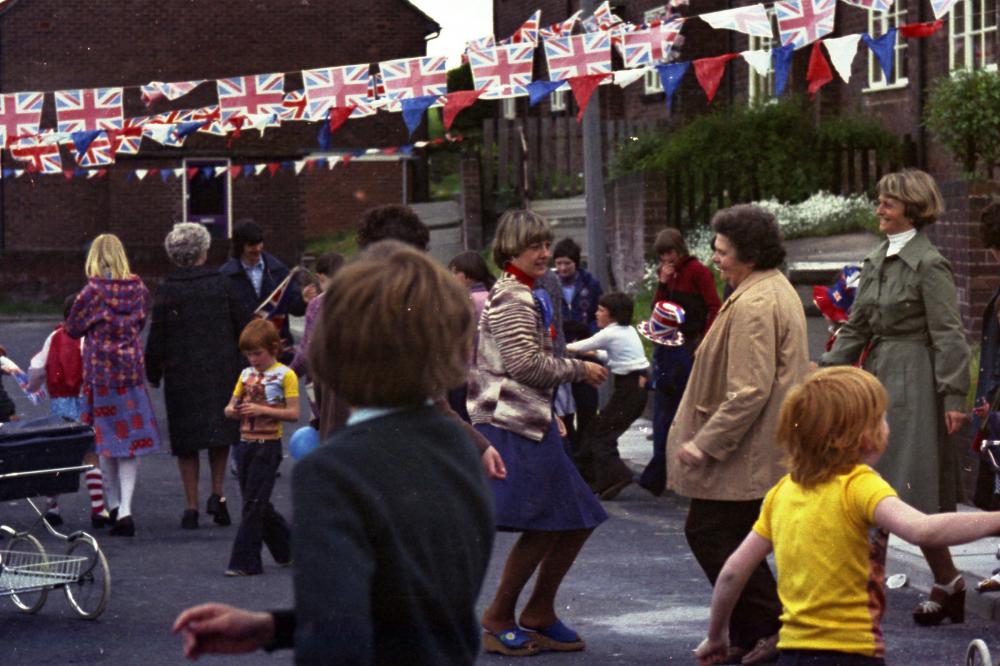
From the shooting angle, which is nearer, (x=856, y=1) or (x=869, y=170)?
(x=856, y=1)

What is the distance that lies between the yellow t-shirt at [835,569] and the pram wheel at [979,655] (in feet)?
3.48

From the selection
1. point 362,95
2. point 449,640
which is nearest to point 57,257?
point 362,95

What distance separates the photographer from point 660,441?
37.5ft

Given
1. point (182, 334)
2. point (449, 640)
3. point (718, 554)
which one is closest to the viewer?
point (449, 640)

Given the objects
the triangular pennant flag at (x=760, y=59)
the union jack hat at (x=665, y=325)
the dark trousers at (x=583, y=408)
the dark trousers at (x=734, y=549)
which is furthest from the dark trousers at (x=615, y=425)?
the dark trousers at (x=734, y=549)

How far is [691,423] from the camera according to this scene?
21.9ft

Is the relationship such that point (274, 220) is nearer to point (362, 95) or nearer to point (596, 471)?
point (362, 95)

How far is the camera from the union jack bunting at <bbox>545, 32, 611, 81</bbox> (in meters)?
13.2

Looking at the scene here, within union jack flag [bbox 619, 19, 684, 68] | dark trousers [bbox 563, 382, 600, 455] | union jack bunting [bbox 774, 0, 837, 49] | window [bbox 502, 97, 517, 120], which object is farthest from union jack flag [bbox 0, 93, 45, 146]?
window [bbox 502, 97, 517, 120]

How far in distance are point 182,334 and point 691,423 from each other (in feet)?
15.6

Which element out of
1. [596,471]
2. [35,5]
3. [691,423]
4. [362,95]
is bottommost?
[596,471]

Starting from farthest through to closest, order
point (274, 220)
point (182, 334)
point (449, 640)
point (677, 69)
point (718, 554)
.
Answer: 1. point (274, 220)
2. point (677, 69)
3. point (182, 334)
4. point (718, 554)
5. point (449, 640)

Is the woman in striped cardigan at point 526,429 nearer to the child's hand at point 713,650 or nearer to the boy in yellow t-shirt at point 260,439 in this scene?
the boy in yellow t-shirt at point 260,439

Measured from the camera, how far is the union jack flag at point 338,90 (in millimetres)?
14469
